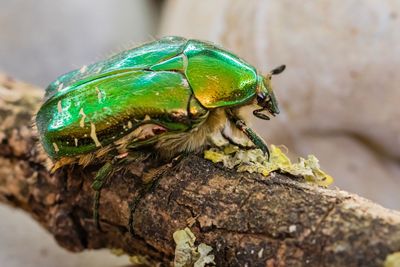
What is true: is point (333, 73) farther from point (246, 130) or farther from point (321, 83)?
point (246, 130)

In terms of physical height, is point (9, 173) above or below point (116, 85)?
below

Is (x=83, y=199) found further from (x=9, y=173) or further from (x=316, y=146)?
(x=316, y=146)

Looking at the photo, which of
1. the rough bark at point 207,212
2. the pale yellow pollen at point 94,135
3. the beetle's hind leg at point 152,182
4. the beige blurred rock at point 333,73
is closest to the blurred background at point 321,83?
the beige blurred rock at point 333,73

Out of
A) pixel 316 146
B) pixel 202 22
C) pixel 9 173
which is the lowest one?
pixel 316 146

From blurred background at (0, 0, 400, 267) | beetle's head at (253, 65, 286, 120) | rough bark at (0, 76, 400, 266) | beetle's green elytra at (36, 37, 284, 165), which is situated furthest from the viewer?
blurred background at (0, 0, 400, 267)

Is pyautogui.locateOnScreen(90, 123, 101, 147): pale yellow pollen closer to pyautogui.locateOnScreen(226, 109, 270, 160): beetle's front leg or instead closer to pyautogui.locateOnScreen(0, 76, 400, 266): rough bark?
pyautogui.locateOnScreen(0, 76, 400, 266): rough bark

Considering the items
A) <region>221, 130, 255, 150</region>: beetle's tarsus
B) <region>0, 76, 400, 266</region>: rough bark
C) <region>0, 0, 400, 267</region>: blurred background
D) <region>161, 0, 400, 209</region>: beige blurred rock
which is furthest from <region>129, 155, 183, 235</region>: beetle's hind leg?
<region>161, 0, 400, 209</region>: beige blurred rock

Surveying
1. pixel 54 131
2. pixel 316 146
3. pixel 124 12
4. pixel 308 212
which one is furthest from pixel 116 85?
pixel 124 12
